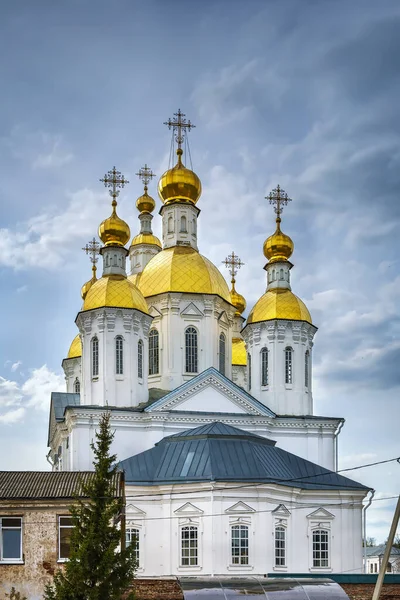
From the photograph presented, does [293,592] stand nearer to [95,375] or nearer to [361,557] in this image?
[361,557]

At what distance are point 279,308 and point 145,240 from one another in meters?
15.0

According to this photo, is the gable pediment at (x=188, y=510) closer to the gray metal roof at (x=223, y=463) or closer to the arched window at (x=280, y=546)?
the gray metal roof at (x=223, y=463)

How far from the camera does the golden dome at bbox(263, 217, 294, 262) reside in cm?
5362

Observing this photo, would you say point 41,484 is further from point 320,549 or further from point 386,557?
point 320,549

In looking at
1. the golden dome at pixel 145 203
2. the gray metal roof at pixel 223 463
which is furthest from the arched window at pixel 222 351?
the golden dome at pixel 145 203

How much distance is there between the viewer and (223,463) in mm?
43219

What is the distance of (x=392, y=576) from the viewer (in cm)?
3141

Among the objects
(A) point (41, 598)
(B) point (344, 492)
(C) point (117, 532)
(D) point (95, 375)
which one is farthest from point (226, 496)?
(C) point (117, 532)

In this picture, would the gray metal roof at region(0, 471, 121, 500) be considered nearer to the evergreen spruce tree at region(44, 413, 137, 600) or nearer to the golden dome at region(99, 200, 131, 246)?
the evergreen spruce tree at region(44, 413, 137, 600)

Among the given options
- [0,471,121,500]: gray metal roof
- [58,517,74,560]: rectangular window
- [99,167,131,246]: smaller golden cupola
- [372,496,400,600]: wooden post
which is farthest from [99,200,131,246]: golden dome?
[372,496,400,600]: wooden post

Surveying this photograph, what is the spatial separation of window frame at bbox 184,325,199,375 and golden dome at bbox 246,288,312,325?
2678mm

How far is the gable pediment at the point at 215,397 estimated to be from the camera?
49219mm

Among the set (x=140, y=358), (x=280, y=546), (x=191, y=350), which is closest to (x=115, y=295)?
(x=140, y=358)

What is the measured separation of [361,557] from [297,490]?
164 inches
